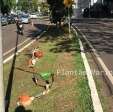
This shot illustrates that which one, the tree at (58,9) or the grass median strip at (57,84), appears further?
the tree at (58,9)

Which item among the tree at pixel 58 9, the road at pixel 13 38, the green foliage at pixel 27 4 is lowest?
the green foliage at pixel 27 4

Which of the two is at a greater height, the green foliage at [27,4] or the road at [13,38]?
the road at [13,38]

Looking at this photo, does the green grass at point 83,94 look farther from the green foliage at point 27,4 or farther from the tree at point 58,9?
the green foliage at point 27,4

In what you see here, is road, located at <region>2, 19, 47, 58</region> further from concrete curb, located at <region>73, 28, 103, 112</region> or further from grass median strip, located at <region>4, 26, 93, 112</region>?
concrete curb, located at <region>73, 28, 103, 112</region>

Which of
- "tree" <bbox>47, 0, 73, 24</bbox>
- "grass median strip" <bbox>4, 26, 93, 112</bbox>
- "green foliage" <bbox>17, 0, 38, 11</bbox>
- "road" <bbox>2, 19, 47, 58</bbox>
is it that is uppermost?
"tree" <bbox>47, 0, 73, 24</bbox>

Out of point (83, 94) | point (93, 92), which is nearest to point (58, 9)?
point (93, 92)

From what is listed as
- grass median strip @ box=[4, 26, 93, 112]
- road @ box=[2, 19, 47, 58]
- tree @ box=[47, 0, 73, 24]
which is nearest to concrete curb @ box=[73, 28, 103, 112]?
grass median strip @ box=[4, 26, 93, 112]

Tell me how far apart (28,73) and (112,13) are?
75.4 meters

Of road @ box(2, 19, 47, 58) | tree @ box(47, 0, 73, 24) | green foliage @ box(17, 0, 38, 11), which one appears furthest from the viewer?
green foliage @ box(17, 0, 38, 11)

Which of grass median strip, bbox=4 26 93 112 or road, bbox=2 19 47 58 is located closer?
grass median strip, bbox=4 26 93 112

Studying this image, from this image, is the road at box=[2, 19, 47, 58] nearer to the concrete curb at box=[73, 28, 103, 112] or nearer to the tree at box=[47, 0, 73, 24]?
the tree at box=[47, 0, 73, 24]

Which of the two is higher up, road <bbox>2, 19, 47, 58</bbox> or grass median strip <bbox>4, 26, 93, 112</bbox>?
grass median strip <bbox>4, 26, 93, 112</bbox>

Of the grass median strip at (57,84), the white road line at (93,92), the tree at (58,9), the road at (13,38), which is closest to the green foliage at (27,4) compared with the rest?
the road at (13,38)

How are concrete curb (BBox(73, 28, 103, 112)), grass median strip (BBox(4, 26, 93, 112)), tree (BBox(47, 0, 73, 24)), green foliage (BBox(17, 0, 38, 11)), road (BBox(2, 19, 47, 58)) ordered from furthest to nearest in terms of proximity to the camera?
green foliage (BBox(17, 0, 38, 11)), tree (BBox(47, 0, 73, 24)), road (BBox(2, 19, 47, 58)), grass median strip (BBox(4, 26, 93, 112)), concrete curb (BBox(73, 28, 103, 112))
